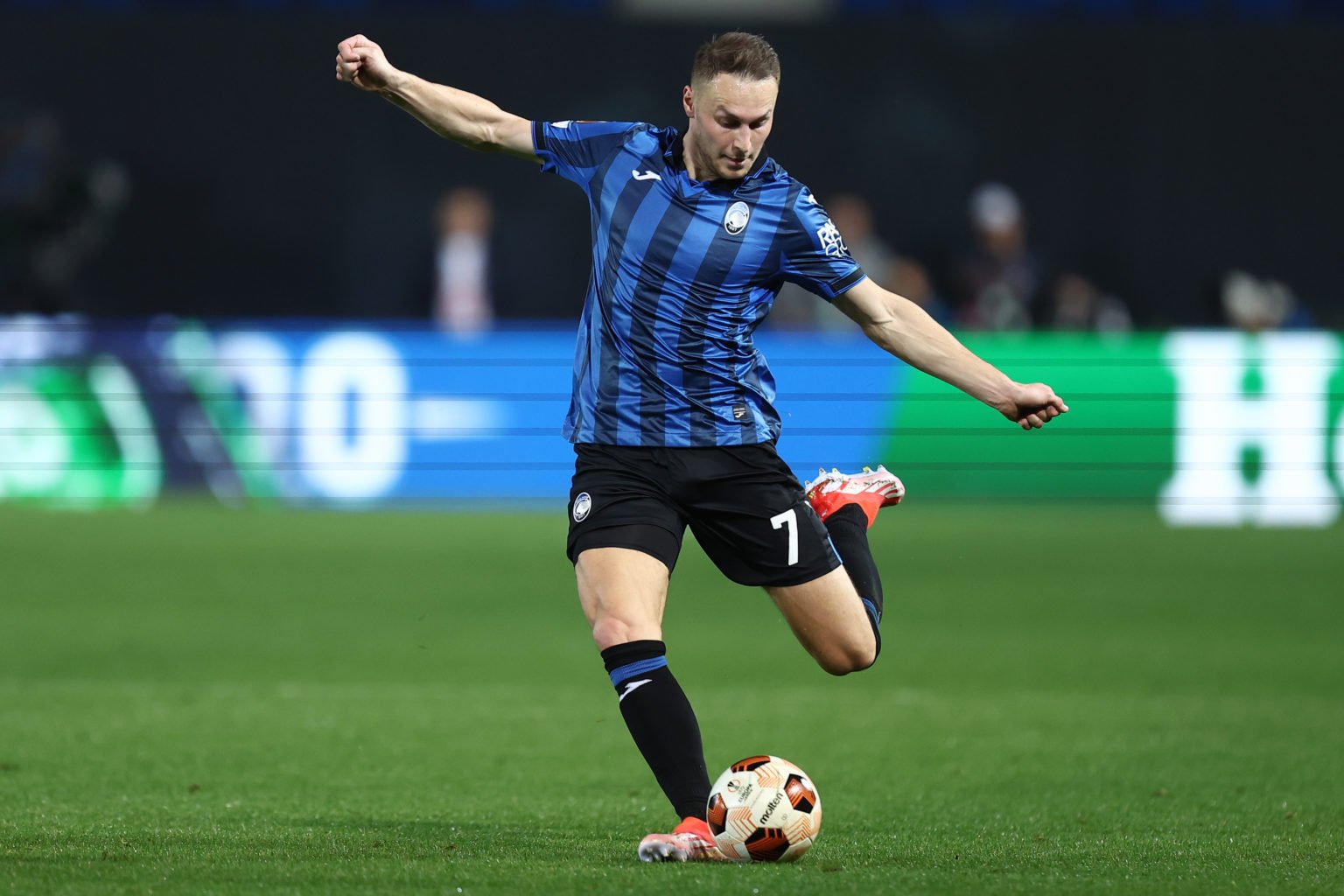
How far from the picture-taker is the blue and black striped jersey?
5.66 metres

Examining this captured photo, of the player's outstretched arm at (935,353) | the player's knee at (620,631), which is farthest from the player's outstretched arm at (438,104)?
the player's knee at (620,631)

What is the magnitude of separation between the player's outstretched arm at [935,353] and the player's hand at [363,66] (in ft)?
4.74

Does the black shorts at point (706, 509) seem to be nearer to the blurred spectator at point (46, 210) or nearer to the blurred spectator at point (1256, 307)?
the blurred spectator at point (1256, 307)

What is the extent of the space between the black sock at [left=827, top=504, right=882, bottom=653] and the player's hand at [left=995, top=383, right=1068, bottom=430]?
70 cm

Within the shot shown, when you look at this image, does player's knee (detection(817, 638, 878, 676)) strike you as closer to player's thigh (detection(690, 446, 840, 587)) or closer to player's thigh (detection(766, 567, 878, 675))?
player's thigh (detection(766, 567, 878, 675))

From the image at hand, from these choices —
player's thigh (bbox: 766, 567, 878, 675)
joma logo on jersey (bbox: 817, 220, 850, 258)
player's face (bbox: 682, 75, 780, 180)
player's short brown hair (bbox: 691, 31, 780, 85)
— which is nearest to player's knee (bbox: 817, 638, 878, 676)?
player's thigh (bbox: 766, 567, 878, 675)

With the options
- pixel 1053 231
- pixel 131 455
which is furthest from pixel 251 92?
pixel 1053 231

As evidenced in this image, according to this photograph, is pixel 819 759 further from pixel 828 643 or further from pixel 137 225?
pixel 137 225

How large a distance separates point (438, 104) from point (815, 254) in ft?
3.77

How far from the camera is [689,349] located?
5703mm

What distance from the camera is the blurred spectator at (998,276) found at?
17.8 m

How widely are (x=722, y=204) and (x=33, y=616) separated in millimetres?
6977

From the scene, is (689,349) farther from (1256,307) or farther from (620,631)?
(1256,307)

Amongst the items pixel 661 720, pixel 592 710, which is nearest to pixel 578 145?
pixel 661 720
